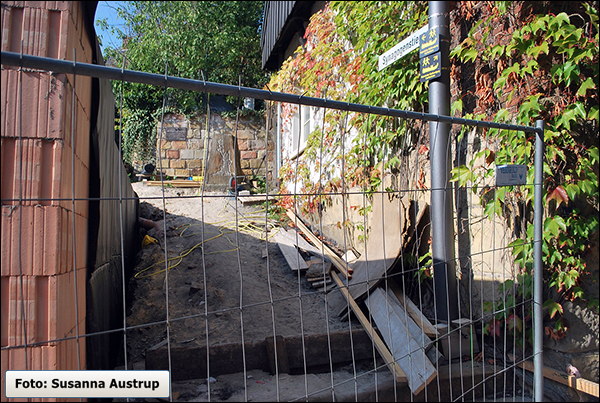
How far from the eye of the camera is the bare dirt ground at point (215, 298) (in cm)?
279

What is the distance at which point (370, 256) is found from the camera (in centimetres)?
362

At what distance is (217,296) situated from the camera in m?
3.44

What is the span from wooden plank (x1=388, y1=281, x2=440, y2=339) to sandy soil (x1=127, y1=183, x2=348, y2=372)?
50 centimetres

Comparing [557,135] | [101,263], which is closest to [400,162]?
[557,135]

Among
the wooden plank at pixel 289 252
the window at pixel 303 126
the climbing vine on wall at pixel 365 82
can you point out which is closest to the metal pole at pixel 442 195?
the climbing vine on wall at pixel 365 82

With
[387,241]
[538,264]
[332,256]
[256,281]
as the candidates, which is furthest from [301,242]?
[538,264]

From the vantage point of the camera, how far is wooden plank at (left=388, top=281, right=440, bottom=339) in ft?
8.56

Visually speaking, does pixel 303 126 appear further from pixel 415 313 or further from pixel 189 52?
pixel 189 52

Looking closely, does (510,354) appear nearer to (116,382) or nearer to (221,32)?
(116,382)

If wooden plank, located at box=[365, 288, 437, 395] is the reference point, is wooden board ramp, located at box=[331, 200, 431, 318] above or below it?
above

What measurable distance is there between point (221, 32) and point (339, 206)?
367 inches

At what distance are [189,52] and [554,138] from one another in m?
11.7

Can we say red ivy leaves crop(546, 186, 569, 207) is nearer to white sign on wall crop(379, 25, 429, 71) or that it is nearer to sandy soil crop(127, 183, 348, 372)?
white sign on wall crop(379, 25, 429, 71)
